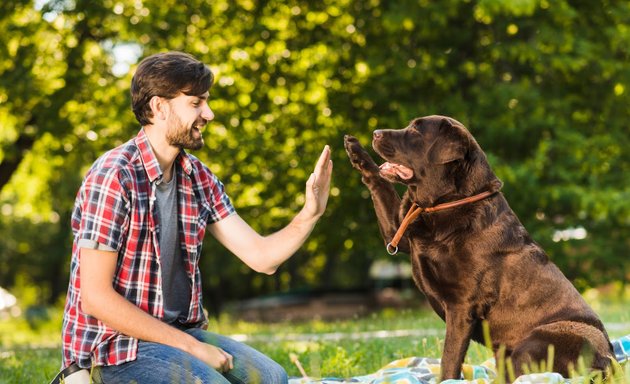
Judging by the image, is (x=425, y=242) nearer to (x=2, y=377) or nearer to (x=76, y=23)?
(x=2, y=377)

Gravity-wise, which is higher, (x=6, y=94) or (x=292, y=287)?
(x=6, y=94)

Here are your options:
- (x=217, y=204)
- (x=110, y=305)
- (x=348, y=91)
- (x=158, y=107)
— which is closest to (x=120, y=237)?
(x=110, y=305)

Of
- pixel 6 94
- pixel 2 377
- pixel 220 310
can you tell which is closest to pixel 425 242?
pixel 2 377

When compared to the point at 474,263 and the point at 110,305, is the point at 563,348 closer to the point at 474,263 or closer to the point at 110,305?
the point at 474,263

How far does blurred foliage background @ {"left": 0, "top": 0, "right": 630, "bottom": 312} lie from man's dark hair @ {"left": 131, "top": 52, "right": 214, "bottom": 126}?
845 cm

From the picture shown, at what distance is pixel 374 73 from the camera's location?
13391mm

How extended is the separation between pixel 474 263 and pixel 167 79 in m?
1.67

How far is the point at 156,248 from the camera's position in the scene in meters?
3.69

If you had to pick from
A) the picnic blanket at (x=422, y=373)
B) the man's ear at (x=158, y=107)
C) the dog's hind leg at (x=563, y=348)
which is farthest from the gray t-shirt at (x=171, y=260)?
the dog's hind leg at (x=563, y=348)

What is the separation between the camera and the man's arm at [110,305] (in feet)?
11.3

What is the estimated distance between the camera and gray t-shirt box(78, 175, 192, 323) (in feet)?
12.7

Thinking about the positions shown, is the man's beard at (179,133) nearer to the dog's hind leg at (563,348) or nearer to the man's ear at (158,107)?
the man's ear at (158,107)

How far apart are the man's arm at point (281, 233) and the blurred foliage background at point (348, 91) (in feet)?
26.7

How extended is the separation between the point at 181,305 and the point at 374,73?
983 cm
